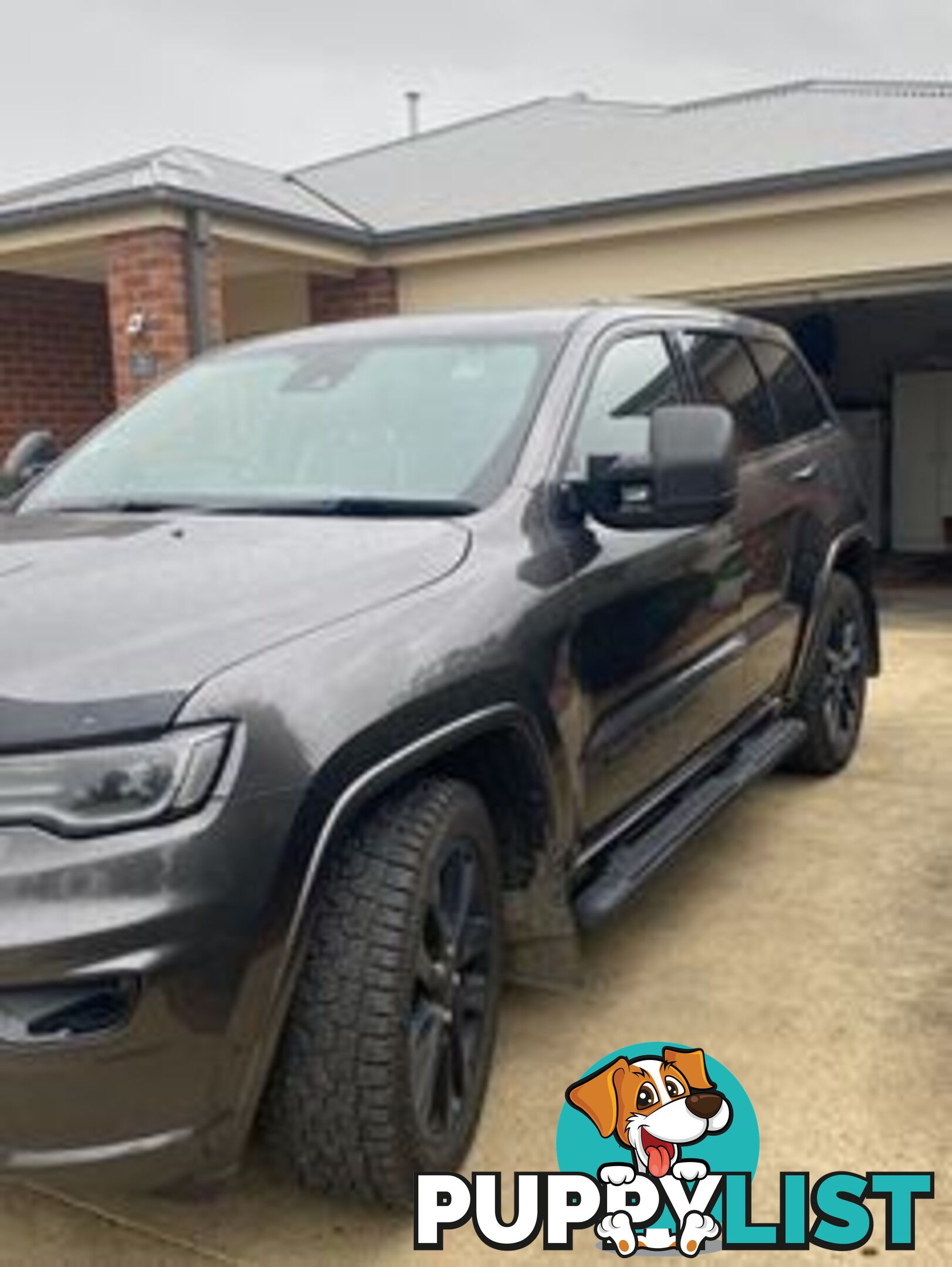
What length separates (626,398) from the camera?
3857mm

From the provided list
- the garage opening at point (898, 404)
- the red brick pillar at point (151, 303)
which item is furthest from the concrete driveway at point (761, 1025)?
the garage opening at point (898, 404)

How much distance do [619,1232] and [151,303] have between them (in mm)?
7380

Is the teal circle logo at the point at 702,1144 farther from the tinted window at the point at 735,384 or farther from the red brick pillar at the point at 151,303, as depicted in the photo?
the red brick pillar at the point at 151,303

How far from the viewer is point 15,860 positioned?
212cm

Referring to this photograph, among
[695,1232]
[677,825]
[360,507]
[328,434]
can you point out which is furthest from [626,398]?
[695,1232]

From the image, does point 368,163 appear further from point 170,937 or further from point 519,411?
point 170,937

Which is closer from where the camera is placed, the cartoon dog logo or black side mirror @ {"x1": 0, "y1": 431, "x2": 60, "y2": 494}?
the cartoon dog logo

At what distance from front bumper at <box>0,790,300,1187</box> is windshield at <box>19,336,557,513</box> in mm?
1226

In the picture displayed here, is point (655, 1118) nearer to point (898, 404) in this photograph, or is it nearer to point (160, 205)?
point (160, 205)

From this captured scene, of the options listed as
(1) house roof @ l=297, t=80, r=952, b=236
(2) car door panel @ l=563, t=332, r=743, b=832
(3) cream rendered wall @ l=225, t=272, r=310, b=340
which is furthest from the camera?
(3) cream rendered wall @ l=225, t=272, r=310, b=340

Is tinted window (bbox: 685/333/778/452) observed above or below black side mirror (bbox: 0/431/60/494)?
above

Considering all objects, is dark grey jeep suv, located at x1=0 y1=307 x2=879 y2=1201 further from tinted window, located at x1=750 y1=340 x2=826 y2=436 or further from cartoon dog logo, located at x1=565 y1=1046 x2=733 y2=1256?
tinted window, located at x1=750 y1=340 x2=826 y2=436

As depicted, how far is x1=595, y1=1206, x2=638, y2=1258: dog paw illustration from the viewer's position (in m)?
2.69

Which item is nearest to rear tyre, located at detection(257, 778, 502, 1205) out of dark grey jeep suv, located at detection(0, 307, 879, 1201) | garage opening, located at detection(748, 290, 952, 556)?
dark grey jeep suv, located at detection(0, 307, 879, 1201)
